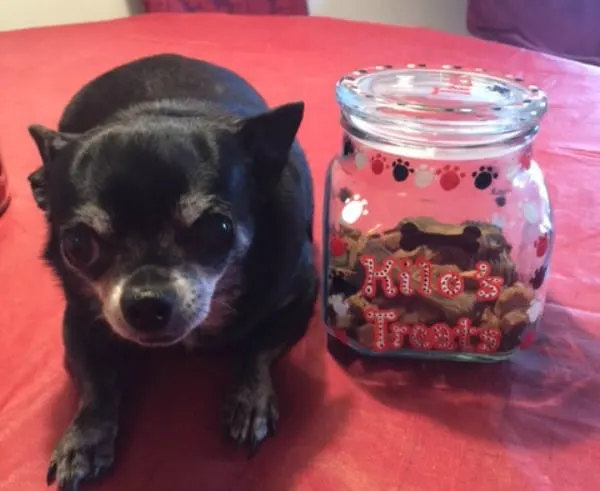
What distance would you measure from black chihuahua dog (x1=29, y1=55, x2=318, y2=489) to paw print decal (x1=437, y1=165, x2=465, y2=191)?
17 cm

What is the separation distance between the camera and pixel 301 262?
1.01m

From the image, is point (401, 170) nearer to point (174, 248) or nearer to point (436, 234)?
point (436, 234)

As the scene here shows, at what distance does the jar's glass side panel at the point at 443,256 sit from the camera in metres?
0.90

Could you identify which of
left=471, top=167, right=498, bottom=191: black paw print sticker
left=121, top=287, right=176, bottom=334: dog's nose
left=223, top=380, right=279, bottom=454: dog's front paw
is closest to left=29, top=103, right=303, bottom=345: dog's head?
left=121, top=287, right=176, bottom=334: dog's nose

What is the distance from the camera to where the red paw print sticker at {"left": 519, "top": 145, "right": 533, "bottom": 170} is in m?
0.89

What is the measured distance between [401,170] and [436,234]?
0.28 feet

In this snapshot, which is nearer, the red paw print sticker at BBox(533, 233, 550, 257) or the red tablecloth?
the red tablecloth

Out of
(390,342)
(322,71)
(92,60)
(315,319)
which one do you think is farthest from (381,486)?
(92,60)

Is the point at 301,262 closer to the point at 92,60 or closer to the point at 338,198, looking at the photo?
the point at 338,198

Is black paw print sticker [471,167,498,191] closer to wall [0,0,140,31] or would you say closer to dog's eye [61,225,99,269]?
dog's eye [61,225,99,269]

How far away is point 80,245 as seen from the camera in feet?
2.68

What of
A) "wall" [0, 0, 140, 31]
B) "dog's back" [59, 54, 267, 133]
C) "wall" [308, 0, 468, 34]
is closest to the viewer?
"dog's back" [59, 54, 267, 133]

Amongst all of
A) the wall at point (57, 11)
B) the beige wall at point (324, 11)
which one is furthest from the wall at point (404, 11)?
the wall at point (57, 11)

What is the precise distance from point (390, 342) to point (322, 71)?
1.07 metres
